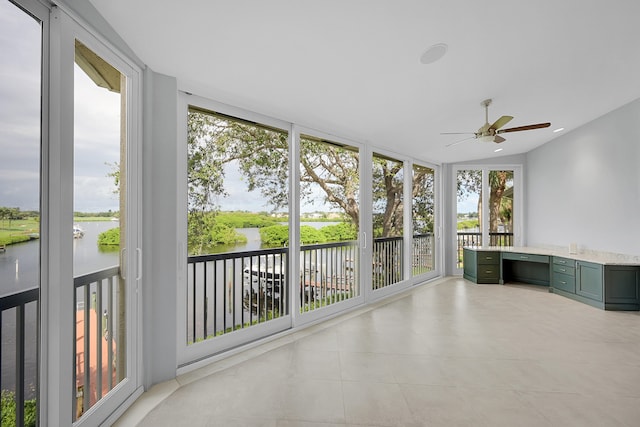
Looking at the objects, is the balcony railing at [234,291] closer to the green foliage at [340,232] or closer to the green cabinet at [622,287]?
the green foliage at [340,232]

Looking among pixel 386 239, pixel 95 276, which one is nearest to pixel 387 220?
pixel 386 239

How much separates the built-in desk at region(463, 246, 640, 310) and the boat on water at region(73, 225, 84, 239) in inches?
240

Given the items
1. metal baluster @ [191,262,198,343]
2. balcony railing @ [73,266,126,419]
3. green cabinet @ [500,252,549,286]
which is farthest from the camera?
green cabinet @ [500,252,549,286]

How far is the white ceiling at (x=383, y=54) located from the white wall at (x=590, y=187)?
952 millimetres

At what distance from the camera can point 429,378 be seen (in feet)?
8.34

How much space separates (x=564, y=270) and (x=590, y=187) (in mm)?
1490

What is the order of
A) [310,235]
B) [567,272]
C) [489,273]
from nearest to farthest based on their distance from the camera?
[310,235] < [567,272] < [489,273]

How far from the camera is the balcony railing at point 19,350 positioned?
141 cm

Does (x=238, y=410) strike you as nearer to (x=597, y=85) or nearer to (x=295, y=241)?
(x=295, y=241)

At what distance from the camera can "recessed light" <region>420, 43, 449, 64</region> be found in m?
2.59

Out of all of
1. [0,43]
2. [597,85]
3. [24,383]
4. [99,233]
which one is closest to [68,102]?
[0,43]

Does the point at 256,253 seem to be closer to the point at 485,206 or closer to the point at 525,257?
the point at 525,257

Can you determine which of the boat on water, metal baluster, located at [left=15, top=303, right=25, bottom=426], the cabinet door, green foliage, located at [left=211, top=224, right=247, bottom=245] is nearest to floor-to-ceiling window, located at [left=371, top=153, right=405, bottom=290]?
green foliage, located at [left=211, top=224, right=247, bottom=245]

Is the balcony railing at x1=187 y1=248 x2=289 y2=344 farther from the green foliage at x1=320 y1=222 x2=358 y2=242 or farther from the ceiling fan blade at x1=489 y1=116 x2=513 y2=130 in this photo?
the ceiling fan blade at x1=489 y1=116 x2=513 y2=130
